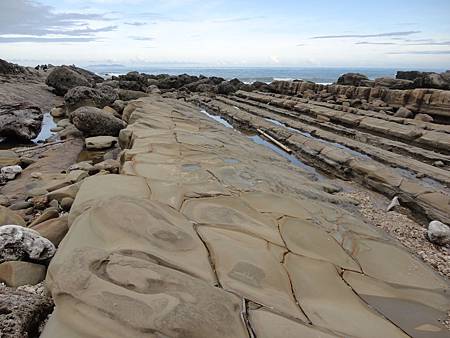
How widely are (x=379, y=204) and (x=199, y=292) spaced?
214 inches

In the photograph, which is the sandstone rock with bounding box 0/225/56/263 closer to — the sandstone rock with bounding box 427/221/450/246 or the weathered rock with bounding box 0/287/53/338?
the weathered rock with bounding box 0/287/53/338

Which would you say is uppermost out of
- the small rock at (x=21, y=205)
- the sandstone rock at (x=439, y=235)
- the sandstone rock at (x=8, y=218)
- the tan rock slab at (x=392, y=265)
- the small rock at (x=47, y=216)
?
the sandstone rock at (x=8, y=218)

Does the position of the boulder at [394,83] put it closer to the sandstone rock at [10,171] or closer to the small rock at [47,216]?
the sandstone rock at [10,171]

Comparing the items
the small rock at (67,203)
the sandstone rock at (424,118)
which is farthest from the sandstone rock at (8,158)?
the sandstone rock at (424,118)

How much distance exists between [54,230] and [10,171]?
13.2 feet

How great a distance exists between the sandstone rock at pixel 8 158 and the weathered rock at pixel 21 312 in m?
5.80

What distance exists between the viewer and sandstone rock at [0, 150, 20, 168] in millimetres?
7238

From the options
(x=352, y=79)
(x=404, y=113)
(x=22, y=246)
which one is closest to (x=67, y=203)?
(x=22, y=246)

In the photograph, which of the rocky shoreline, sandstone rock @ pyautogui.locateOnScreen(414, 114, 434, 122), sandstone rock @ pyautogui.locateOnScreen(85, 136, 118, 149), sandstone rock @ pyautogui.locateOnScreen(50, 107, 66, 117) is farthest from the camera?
sandstone rock @ pyautogui.locateOnScreen(414, 114, 434, 122)

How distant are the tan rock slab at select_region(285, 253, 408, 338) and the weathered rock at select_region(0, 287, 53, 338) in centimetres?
179

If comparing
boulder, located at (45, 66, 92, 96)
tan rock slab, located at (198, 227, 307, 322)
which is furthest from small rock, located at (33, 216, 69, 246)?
boulder, located at (45, 66, 92, 96)

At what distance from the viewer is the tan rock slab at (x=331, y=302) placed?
254 centimetres

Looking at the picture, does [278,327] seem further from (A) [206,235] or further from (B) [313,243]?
(B) [313,243]

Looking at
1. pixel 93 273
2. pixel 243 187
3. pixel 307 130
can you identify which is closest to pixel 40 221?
pixel 93 273
